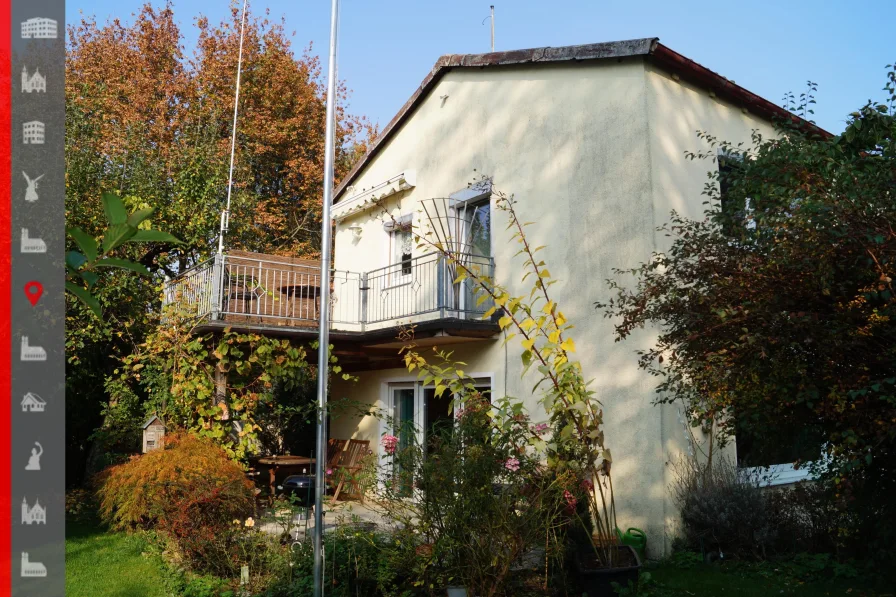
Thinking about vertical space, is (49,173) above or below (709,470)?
above

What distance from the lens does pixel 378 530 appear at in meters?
6.39

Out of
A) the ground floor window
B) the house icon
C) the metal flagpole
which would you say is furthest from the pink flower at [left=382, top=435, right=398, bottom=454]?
the house icon

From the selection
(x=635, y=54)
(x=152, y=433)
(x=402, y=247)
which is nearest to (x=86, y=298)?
(x=635, y=54)

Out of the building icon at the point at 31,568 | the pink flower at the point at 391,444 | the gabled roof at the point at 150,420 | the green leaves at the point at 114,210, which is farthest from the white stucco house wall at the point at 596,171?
the green leaves at the point at 114,210

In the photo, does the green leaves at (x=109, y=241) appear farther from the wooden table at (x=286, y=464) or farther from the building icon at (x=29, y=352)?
the wooden table at (x=286, y=464)

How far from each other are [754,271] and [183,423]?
8.50 metres

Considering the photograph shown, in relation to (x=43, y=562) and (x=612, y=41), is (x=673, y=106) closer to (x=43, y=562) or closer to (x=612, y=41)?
(x=612, y=41)

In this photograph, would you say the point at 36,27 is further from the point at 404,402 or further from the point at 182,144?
the point at 182,144

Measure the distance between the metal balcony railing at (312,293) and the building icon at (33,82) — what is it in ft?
26.9

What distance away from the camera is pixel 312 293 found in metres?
12.7

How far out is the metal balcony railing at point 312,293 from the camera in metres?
10.2

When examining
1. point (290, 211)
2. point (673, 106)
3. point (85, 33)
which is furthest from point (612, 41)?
point (85, 33)

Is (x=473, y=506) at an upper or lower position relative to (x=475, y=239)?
lower

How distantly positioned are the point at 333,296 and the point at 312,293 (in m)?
0.50
